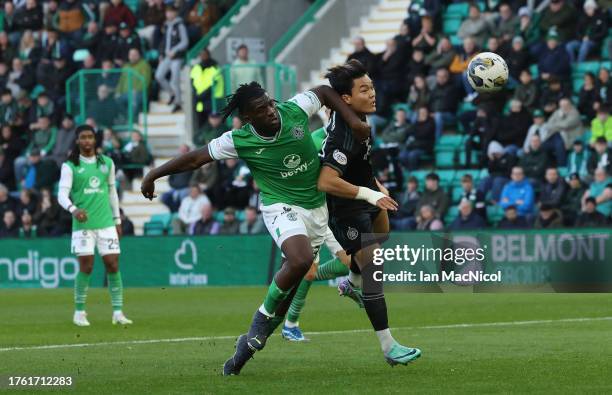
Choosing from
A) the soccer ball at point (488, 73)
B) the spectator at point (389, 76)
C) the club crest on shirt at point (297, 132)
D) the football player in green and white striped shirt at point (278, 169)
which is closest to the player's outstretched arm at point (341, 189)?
the football player in green and white striped shirt at point (278, 169)

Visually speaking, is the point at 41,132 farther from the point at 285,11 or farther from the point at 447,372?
the point at 447,372

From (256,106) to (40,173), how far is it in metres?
20.4

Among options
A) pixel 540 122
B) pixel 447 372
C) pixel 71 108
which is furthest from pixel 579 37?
pixel 447 372

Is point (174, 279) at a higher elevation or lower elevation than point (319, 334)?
lower

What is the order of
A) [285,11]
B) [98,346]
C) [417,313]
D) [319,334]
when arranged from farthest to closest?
1. [285,11]
2. [417,313]
3. [319,334]
4. [98,346]

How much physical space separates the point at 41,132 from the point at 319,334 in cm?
1832

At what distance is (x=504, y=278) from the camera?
2017cm

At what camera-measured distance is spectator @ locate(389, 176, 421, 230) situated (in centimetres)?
2406

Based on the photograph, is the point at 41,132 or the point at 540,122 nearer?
the point at 540,122

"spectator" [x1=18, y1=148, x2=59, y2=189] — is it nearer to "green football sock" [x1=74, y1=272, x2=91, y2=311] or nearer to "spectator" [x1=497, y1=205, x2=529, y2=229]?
"spectator" [x1=497, y1=205, x2=529, y2=229]

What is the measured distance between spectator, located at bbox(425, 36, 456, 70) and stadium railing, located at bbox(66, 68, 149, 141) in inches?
269

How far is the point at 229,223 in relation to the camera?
26062 mm

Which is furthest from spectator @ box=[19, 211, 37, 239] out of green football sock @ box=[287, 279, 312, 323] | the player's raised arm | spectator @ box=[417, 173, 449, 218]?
the player's raised arm

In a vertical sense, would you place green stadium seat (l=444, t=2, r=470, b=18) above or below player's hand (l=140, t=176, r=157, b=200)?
above
